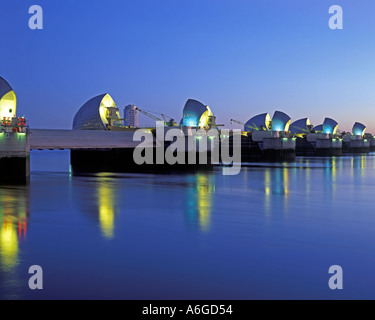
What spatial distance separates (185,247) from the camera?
10031mm

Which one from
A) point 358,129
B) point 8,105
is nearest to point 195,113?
point 8,105

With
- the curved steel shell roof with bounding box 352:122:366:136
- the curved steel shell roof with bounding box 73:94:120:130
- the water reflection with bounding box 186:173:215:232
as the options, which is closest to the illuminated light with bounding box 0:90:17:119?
the water reflection with bounding box 186:173:215:232

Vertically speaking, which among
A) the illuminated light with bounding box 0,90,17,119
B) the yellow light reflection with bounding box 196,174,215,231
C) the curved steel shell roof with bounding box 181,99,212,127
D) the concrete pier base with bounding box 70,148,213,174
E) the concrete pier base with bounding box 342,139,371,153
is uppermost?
the curved steel shell roof with bounding box 181,99,212,127

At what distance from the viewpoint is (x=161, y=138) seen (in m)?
41.0

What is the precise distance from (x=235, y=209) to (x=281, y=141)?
52.0 meters

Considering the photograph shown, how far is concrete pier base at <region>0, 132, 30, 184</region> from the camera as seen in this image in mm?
24156

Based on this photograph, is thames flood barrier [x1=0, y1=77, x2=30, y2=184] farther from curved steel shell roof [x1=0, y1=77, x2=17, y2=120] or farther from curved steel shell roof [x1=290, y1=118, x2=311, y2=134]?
curved steel shell roof [x1=290, y1=118, x2=311, y2=134]

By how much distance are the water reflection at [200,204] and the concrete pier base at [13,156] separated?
33.0ft

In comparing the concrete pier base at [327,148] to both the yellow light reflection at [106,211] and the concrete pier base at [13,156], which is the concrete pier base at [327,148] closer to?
the yellow light reflection at [106,211]

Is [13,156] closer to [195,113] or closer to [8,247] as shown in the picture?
[8,247]

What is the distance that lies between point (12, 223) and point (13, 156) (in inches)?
485

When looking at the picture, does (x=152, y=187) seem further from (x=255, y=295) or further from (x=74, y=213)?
(x=255, y=295)

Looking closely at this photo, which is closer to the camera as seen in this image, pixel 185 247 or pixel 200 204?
pixel 185 247

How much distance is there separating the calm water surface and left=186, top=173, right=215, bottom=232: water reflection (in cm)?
4
